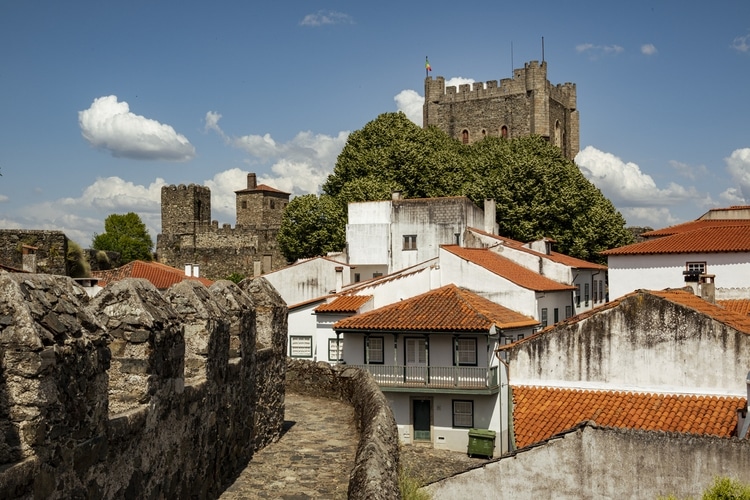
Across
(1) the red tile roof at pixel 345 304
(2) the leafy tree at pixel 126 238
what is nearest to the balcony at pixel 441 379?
(1) the red tile roof at pixel 345 304

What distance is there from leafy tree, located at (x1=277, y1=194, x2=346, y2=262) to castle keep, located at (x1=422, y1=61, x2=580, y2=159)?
31.9m

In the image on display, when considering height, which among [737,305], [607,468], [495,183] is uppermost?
[495,183]

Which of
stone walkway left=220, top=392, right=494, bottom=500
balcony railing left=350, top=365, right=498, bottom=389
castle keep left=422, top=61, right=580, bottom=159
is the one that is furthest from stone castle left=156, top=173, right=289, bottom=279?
stone walkway left=220, top=392, right=494, bottom=500

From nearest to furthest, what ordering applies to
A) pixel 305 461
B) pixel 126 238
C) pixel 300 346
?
pixel 305 461
pixel 300 346
pixel 126 238

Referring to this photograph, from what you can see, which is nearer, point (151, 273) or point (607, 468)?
point (607, 468)

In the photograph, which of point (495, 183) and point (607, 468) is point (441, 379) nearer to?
point (607, 468)

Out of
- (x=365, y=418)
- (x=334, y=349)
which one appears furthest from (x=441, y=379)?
(x=365, y=418)

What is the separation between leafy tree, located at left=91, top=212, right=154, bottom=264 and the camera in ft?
290

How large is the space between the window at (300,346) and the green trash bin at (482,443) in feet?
30.8

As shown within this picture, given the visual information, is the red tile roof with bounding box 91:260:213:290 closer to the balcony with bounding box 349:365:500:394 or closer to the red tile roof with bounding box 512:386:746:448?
the balcony with bounding box 349:365:500:394

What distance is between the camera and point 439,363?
30.4 meters

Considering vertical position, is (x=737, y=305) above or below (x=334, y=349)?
above

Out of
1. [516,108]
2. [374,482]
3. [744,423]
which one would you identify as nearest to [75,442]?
[374,482]

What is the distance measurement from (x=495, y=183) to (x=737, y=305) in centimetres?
2612
